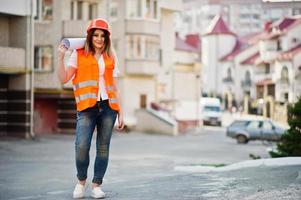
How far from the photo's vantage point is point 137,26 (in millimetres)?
42562

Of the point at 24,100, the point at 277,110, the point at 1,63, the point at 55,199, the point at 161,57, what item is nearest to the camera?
the point at 55,199

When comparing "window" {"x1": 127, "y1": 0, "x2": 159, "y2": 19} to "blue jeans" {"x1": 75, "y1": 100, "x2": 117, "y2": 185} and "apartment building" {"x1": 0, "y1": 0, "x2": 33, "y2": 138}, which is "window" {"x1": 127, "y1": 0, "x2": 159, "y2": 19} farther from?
Answer: "blue jeans" {"x1": 75, "y1": 100, "x2": 117, "y2": 185}

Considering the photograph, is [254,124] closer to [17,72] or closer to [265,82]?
[17,72]

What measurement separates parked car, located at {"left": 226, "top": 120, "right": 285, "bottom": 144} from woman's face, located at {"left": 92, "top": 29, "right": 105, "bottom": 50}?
94.4ft

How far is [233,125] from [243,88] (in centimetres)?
5506

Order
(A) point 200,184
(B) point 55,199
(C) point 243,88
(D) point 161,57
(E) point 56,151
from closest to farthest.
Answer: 1. (B) point 55,199
2. (A) point 200,184
3. (E) point 56,151
4. (D) point 161,57
5. (C) point 243,88

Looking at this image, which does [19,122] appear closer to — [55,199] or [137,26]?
[137,26]

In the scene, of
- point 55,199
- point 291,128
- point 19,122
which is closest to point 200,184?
point 55,199

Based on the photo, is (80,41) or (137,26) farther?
(137,26)

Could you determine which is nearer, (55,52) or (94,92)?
(94,92)

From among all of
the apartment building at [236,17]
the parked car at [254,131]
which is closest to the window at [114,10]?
the parked car at [254,131]

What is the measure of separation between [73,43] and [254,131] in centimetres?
2968

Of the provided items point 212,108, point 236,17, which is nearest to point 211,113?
point 212,108

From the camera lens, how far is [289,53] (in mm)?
71688
